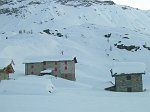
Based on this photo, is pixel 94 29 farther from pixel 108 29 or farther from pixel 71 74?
pixel 71 74

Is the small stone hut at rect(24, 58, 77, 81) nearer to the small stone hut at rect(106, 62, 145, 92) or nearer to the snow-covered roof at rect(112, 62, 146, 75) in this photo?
the snow-covered roof at rect(112, 62, 146, 75)

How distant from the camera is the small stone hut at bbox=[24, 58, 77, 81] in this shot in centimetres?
7425

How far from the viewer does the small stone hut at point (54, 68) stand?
74250 millimetres

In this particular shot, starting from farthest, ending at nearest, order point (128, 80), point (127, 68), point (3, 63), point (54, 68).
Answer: point (54, 68) < point (3, 63) < point (127, 68) < point (128, 80)

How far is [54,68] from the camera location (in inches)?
2938

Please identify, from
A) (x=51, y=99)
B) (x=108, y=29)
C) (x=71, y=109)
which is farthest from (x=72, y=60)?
(x=108, y=29)

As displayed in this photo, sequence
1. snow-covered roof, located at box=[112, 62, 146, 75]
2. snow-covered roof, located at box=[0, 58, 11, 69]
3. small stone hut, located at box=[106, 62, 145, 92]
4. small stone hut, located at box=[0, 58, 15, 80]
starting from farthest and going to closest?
1. snow-covered roof, located at box=[0, 58, 11, 69]
2. small stone hut, located at box=[0, 58, 15, 80]
3. snow-covered roof, located at box=[112, 62, 146, 75]
4. small stone hut, located at box=[106, 62, 145, 92]

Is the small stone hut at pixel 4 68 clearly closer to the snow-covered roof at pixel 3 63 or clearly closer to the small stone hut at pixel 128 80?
the snow-covered roof at pixel 3 63

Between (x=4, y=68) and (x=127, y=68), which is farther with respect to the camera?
(x=4, y=68)

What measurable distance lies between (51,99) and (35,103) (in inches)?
144

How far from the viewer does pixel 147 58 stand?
10550cm

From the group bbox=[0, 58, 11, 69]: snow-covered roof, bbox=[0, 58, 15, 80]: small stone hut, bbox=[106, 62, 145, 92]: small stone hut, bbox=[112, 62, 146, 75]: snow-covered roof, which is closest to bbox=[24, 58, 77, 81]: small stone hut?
bbox=[0, 58, 11, 69]: snow-covered roof

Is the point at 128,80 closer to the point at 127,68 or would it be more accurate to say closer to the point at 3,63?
the point at 127,68

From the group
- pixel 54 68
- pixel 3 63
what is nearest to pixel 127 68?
pixel 54 68
